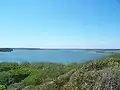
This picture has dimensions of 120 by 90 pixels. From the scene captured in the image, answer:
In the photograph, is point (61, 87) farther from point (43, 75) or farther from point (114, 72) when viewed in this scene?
point (43, 75)

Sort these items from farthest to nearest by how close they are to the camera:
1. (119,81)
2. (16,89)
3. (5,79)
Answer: (5,79) → (16,89) → (119,81)

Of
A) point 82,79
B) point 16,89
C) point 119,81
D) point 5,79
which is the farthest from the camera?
point 5,79

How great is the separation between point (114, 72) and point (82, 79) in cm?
62

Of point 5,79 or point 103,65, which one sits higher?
point 103,65

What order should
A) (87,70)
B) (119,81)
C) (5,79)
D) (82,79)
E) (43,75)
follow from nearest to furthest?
(119,81), (82,79), (87,70), (43,75), (5,79)

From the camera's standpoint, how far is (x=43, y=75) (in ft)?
25.6

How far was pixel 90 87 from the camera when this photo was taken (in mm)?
5359

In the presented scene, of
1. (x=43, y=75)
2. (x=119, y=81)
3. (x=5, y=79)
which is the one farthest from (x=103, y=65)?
(x=5, y=79)

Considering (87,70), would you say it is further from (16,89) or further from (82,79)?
(16,89)

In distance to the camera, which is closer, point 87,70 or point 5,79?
point 87,70

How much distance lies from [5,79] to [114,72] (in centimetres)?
559

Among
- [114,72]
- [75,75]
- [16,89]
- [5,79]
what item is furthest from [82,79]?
[5,79]

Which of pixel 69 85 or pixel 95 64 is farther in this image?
pixel 95 64

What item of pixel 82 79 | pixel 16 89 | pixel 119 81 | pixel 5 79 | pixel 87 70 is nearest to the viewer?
pixel 119 81
